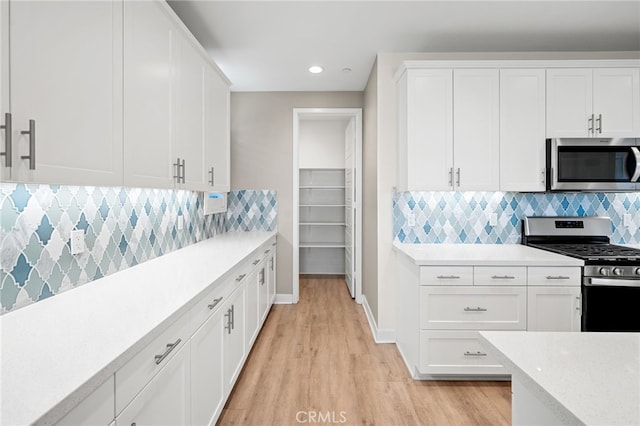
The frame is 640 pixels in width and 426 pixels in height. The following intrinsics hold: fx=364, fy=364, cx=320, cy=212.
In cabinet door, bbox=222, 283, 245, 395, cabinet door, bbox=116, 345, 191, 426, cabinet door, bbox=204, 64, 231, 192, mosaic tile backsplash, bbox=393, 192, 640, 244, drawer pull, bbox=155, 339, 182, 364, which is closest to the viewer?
cabinet door, bbox=116, 345, 191, 426

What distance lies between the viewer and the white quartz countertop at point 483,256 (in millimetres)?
2488

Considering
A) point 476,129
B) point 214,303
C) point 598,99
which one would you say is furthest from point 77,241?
point 598,99

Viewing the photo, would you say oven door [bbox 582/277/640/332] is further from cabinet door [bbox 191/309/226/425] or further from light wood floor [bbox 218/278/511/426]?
cabinet door [bbox 191/309/226/425]

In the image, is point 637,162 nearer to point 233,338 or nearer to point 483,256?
point 483,256

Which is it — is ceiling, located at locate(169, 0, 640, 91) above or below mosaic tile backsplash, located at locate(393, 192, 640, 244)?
above

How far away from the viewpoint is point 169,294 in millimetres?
1564

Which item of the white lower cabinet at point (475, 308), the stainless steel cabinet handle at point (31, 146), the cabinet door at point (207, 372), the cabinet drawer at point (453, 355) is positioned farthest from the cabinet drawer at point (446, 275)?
the stainless steel cabinet handle at point (31, 146)

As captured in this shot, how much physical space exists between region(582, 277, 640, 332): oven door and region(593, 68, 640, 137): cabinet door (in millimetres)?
1214

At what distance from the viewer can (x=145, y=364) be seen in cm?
116

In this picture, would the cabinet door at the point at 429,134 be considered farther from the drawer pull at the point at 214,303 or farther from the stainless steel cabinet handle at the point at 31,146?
the stainless steel cabinet handle at the point at 31,146

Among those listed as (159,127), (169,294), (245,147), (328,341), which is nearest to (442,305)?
(328,341)

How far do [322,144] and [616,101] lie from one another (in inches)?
150

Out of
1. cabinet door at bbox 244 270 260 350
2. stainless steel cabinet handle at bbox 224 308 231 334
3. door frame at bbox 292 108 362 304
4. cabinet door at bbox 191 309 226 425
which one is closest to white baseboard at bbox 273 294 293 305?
door frame at bbox 292 108 362 304

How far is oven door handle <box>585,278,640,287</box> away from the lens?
238 centimetres
